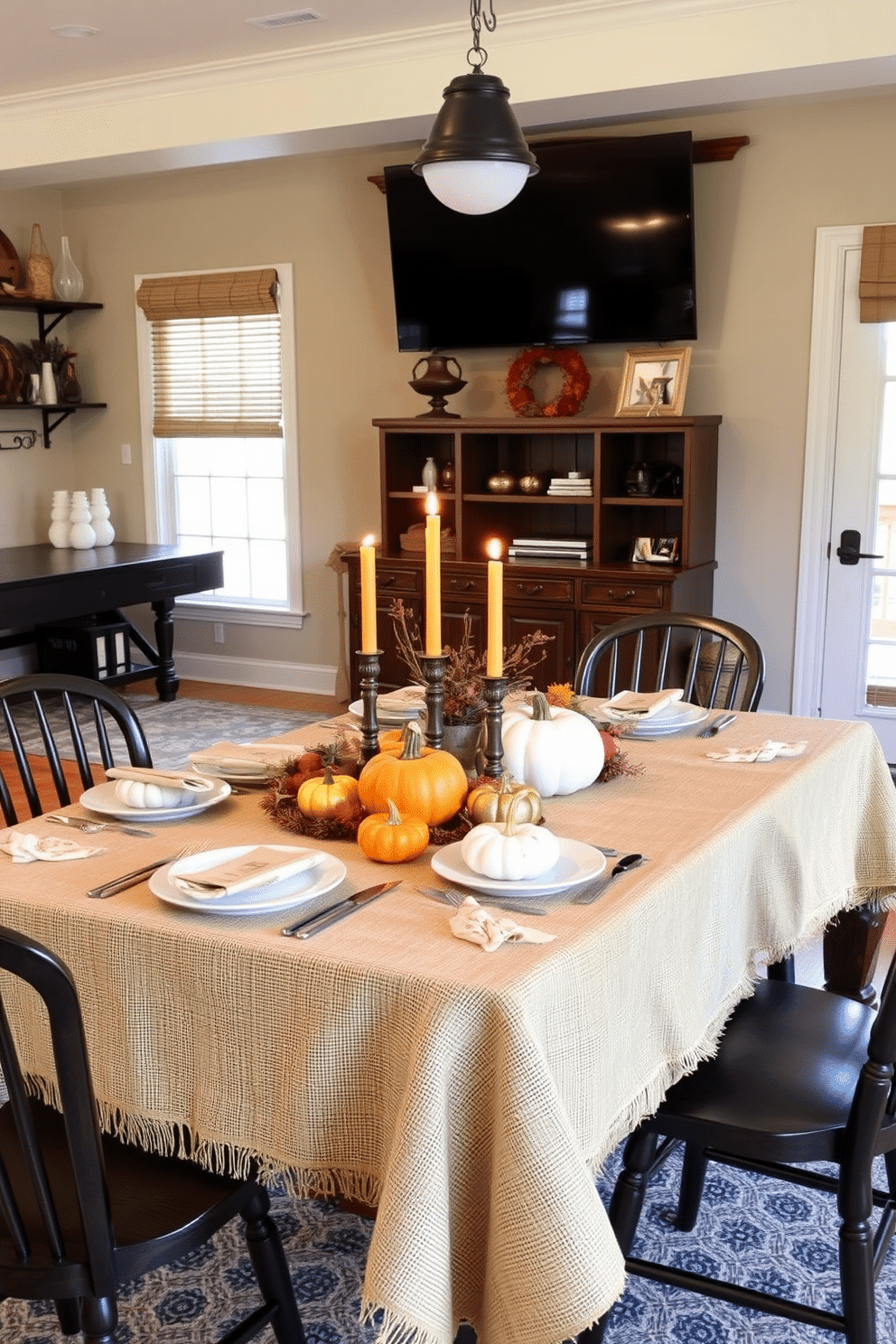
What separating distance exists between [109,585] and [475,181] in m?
3.78

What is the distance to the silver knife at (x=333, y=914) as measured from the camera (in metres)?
1.54

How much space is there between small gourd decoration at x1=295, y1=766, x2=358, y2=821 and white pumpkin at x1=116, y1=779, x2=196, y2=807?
0.22 m

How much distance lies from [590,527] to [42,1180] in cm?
463

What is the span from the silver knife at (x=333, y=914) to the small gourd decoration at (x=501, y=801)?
19 centimetres

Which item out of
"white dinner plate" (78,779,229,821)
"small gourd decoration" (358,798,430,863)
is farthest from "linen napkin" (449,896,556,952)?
"white dinner plate" (78,779,229,821)

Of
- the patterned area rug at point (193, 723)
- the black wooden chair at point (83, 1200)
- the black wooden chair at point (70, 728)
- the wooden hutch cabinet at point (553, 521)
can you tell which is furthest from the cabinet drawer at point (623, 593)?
the black wooden chair at point (83, 1200)

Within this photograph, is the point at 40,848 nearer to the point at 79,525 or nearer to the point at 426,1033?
the point at 426,1033

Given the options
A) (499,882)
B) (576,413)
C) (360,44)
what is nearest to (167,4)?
(360,44)

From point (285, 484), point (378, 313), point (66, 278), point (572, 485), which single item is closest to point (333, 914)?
point (572, 485)

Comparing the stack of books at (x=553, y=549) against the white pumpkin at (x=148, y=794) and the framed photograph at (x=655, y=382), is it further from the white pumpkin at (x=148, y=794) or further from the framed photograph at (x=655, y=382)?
the white pumpkin at (x=148, y=794)

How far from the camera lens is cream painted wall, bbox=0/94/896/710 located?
→ 505 cm

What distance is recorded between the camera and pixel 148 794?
2.01 m

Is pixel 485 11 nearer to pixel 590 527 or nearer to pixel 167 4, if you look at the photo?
pixel 167 4

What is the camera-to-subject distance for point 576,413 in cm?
553
